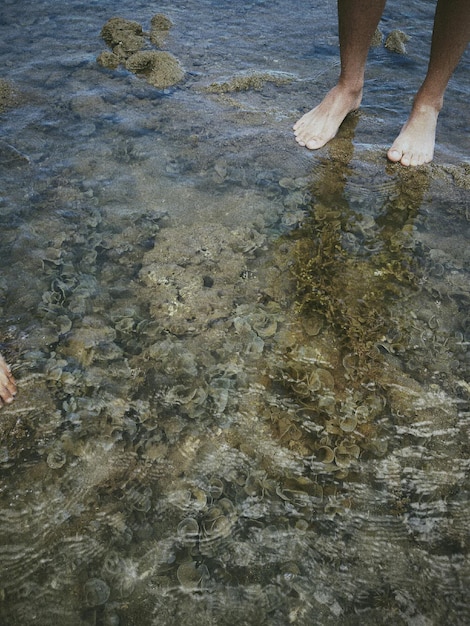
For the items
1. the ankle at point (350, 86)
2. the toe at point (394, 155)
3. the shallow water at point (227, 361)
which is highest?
the ankle at point (350, 86)

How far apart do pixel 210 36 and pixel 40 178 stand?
255 centimetres

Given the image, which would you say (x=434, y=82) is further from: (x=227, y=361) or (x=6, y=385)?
(x=6, y=385)

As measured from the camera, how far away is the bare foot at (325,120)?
11.4 ft

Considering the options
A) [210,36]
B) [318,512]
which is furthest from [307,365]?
[210,36]

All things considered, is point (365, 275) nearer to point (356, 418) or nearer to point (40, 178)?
point (356, 418)

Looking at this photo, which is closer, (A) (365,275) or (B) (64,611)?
(B) (64,611)

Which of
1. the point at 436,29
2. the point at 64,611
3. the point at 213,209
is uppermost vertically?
the point at 436,29

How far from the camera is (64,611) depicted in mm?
1588

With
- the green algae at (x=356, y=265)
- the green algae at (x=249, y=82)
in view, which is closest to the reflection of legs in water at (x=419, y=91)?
the green algae at (x=356, y=265)

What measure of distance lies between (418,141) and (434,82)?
0.38 meters

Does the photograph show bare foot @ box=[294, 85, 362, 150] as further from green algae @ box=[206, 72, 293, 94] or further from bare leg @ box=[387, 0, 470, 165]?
green algae @ box=[206, 72, 293, 94]

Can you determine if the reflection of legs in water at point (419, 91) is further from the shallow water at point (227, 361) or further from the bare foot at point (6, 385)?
the bare foot at point (6, 385)

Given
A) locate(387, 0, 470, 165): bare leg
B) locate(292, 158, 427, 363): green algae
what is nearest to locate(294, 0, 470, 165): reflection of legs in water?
locate(387, 0, 470, 165): bare leg

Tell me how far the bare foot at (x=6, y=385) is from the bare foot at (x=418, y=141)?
2.78 metres
